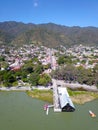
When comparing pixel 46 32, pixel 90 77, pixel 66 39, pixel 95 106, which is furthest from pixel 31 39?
pixel 95 106

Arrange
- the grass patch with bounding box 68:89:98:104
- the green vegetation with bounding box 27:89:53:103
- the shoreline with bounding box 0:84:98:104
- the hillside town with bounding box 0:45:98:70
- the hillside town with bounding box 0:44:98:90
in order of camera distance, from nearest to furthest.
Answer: the grass patch with bounding box 68:89:98:104 → the shoreline with bounding box 0:84:98:104 → the green vegetation with bounding box 27:89:53:103 → the hillside town with bounding box 0:44:98:90 → the hillside town with bounding box 0:45:98:70

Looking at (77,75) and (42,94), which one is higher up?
(77,75)

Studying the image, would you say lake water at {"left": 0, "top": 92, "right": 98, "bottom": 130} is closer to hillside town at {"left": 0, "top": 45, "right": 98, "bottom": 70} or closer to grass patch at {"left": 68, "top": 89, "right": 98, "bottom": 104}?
grass patch at {"left": 68, "top": 89, "right": 98, "bottom": 104}

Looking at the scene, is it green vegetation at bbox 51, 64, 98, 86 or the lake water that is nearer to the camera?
the lake water

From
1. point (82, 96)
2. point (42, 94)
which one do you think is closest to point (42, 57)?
point (42, 94)

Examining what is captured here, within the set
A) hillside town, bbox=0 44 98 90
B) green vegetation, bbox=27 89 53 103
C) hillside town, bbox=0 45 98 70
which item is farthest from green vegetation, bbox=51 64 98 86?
hillside town, bbox=0 45 98 70

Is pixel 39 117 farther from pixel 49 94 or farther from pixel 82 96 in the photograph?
pixel 82 96

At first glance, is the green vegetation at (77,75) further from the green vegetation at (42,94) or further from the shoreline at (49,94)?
the green vegetation at (42,94)

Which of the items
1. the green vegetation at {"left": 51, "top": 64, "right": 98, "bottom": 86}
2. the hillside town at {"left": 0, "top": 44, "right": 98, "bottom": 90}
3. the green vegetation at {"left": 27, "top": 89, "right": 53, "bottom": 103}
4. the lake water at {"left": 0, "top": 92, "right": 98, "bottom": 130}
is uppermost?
the hillside town at {"left": 0, "top": 44, "right": 98, "bottom": 90}

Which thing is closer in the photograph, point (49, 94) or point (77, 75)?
point (49, 94)
